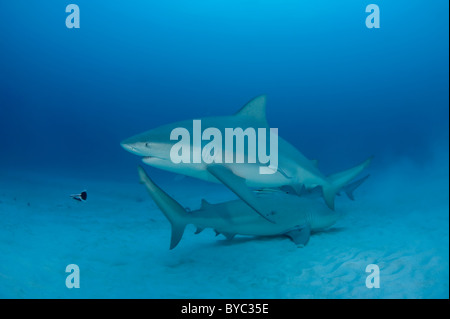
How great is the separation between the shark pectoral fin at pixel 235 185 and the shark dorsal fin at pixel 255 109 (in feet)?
3.56

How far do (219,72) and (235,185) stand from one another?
8627 cm

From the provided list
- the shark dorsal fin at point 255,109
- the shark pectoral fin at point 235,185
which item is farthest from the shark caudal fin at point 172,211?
the shark dorsal fin at point 255,109

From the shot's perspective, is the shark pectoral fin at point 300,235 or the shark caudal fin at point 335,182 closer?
the shark pectoral fin at point 300,235

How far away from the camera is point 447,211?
18.0 feet

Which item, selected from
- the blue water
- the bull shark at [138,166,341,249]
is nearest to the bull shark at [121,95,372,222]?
the bull shark at [138,166,341,249]

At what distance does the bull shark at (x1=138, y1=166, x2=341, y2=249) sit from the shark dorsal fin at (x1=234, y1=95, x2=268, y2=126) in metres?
1.08

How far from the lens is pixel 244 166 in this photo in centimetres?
384

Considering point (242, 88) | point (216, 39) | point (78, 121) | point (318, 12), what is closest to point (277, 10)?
point (318, 12)

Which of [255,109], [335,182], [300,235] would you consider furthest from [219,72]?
[300,235]

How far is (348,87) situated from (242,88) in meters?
25.9

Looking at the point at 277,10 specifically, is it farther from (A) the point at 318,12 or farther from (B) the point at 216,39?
(B) the point at 216,39

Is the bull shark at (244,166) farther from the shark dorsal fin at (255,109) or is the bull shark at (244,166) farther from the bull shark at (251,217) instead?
the bull shark at (251,217)

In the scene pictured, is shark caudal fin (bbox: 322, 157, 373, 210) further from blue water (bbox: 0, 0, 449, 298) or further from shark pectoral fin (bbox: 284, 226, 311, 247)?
blue water (bbox: 0, 0, 449, 298)

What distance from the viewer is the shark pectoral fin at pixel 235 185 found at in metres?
3.19
